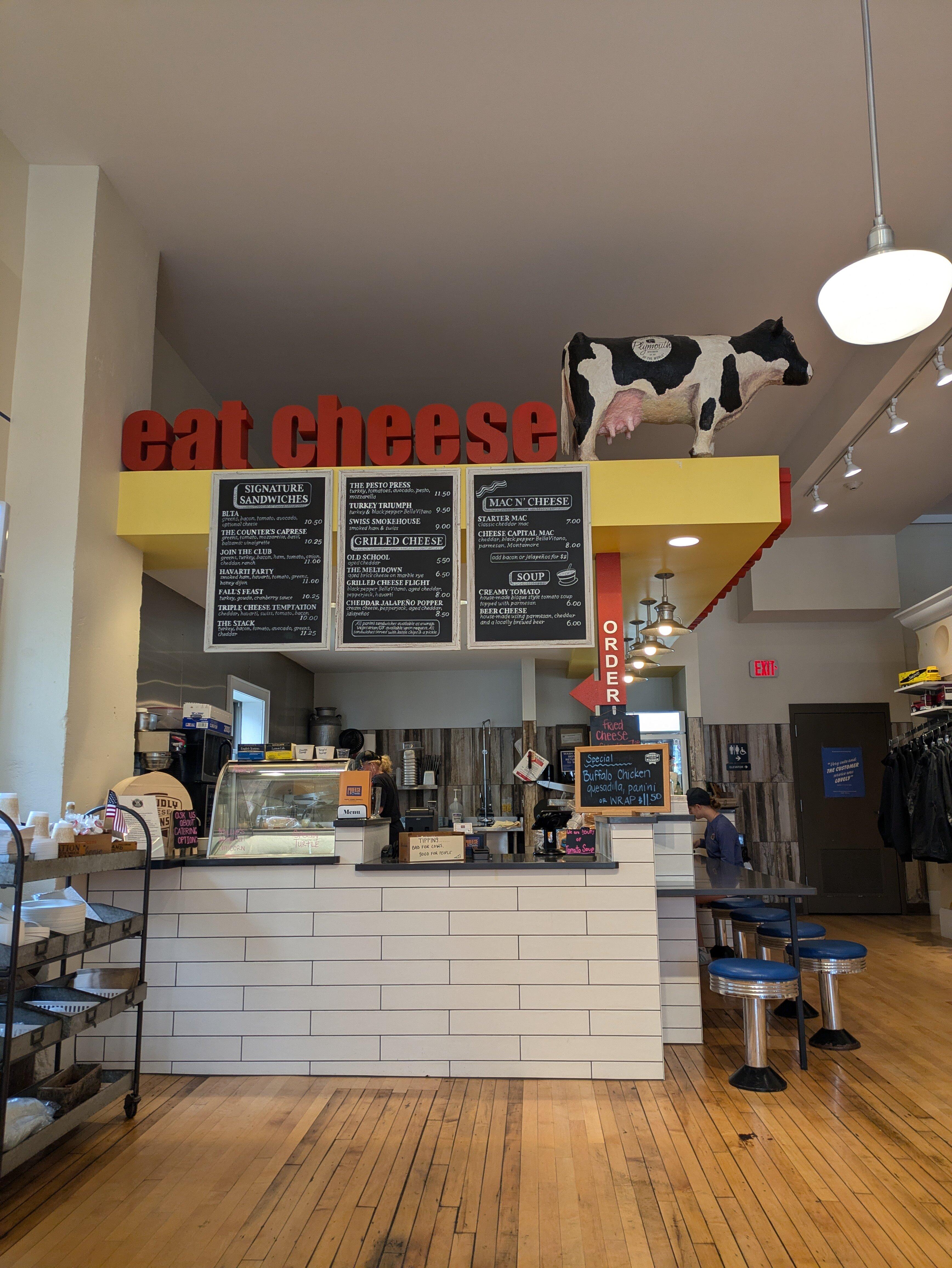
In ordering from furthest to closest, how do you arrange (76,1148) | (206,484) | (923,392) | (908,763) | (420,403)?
(908,763), (420,403), (923,392), (206,484), (76,1148)

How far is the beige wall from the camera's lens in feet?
13.9

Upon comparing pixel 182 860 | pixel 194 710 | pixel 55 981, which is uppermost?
pixel 194 710

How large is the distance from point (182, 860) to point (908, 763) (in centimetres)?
669

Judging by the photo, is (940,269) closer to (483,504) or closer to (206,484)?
(483,504)

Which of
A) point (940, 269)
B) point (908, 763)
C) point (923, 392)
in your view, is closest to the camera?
point (940, 269)

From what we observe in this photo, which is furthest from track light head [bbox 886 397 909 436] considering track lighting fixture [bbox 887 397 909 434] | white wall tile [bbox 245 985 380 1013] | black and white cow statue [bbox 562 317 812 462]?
white wall tile [bbox 245 985 380 1013]

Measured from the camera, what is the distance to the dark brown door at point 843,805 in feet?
31.4

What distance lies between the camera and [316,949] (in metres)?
4.10

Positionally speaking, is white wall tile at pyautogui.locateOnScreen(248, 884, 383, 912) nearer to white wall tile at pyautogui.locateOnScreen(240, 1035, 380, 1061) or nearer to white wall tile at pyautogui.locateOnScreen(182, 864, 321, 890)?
white wall tile at pyautogui.locateOnScreen(182, 864, 321, 890)

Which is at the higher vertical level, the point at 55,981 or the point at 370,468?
the point at 370,468

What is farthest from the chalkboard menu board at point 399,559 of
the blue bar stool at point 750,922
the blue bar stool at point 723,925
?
the blue bar stool at point 723,925

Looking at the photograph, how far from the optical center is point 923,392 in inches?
244

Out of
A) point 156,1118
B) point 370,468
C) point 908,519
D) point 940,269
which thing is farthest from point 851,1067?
point 908,519

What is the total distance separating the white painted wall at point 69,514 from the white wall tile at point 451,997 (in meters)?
1.67
